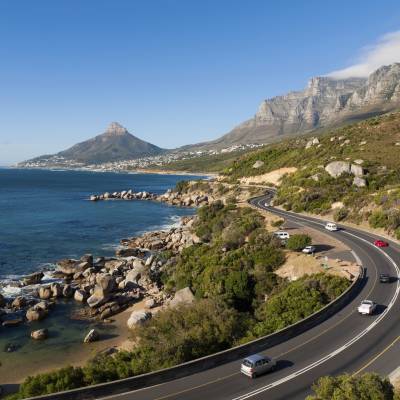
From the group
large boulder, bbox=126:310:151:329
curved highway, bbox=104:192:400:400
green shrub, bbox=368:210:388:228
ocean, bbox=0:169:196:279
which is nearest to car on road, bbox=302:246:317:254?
curved highway, bbox=104:192:400:400

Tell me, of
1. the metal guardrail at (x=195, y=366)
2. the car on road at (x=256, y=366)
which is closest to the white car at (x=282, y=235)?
the metal guardrail at (x=195, y=366)

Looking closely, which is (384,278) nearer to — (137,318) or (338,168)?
(137,318)

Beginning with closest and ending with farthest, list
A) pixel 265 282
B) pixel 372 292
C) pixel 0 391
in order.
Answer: pixel 0 391 → pixel 372 292 → pixel 265 282

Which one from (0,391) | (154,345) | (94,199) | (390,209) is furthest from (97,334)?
(94,199)

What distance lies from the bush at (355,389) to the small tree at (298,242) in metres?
29.6

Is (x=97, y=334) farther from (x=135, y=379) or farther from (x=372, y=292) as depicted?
(x=372, y=292)

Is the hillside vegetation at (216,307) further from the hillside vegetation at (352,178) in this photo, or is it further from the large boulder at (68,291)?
the hillside vegetation at (352,178)

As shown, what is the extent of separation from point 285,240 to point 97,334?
2496 cm

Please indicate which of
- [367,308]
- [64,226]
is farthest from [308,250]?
[64,226]

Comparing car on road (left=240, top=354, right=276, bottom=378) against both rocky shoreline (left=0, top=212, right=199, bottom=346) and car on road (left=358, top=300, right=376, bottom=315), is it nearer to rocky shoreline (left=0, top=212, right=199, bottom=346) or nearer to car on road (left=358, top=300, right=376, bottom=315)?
car on road (left=358, top=300, right=376, bottom=315)

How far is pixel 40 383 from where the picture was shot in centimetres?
2141

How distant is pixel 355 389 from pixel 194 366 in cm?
900

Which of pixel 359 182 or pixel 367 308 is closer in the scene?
pixel 367 308

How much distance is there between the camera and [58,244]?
71.1 m
